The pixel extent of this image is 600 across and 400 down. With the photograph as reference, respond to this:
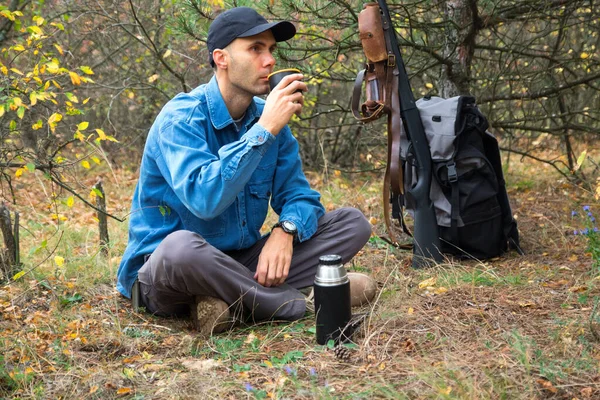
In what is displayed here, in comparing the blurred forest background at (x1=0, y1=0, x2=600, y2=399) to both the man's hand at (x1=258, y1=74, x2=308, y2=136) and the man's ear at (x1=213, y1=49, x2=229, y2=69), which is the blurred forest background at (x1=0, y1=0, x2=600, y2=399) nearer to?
the man's ear at (x1=213, y1=49, x2=229, y2=69)

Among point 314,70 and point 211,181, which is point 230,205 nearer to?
point 211,181

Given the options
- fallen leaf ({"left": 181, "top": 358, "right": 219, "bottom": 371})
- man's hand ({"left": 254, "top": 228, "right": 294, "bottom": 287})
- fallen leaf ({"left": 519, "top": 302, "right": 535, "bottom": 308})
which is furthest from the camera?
man's hand ({"left": 254, "top": 228, "right": 294, "bottom": 287})

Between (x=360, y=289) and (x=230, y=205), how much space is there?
0.71m

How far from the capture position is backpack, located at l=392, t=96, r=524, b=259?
347 centimetres

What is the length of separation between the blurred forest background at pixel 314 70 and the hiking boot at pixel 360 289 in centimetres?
107

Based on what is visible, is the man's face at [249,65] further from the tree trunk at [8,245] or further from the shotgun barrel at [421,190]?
the tree trunk at [8,245]

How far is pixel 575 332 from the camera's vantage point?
7.48 feet

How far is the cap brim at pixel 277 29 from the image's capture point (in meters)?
2.80

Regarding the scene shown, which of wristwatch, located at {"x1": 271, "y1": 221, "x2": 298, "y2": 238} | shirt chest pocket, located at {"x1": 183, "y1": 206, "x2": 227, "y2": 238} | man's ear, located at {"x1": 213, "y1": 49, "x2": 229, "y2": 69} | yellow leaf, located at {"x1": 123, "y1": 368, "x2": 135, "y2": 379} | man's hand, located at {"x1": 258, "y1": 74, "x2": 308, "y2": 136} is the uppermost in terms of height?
→ man's ear, located at {"x1": 213, "y1": 49, "x2": 229, "y2": 69}

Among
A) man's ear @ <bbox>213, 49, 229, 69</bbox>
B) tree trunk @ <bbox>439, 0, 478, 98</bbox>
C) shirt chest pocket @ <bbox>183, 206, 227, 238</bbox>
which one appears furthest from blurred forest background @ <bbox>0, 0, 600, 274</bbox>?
man's ear @ <bbox>213, 49, 229, 69</bbox>

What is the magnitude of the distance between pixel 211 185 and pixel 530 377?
135 cm

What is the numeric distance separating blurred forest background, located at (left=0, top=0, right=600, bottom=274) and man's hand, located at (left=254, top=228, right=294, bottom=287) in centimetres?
85

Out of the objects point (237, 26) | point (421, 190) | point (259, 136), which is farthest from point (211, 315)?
point (421, 190)

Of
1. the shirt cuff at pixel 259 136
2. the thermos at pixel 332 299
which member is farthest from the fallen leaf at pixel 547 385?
the shirt cuff at pixel 259 136
